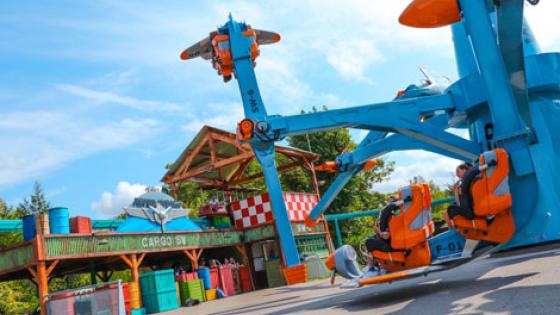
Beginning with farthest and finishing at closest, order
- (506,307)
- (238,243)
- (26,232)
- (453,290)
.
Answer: (238,243), (26,232), (453,290), (506,307)

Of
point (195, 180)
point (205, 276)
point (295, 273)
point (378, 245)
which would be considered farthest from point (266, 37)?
point (195, 180)

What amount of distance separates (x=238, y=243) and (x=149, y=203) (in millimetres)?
4117

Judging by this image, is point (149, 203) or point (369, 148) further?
point (149, 203)

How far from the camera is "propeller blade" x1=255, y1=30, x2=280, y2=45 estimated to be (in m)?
11.9

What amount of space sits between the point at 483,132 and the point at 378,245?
→ 3.10 m

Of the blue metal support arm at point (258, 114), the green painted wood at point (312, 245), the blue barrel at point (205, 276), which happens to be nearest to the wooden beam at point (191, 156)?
the green painted wood at point (312, 245)

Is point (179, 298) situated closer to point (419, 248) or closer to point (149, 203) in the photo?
point (149, 203)

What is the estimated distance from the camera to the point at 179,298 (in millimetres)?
15234

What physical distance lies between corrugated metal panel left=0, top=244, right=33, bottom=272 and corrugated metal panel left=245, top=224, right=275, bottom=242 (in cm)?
858

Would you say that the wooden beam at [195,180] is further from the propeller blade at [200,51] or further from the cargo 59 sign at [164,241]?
the propeller blade at [200,51]

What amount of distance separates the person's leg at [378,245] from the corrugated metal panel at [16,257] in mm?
9095

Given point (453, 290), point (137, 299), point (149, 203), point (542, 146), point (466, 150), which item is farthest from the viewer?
point (149, 203)

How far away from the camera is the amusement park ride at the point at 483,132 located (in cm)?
570

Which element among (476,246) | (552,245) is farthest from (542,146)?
(476,246)
